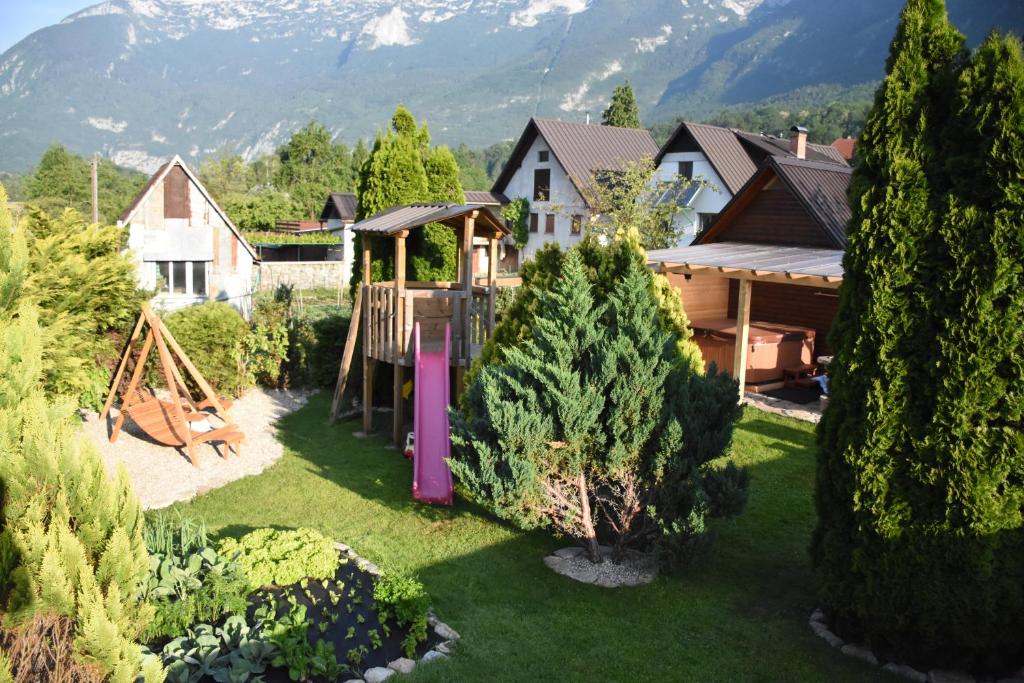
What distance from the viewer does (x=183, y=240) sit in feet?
73.2

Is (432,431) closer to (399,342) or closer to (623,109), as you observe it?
(399,342)

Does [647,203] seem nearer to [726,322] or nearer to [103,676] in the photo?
[726,322]

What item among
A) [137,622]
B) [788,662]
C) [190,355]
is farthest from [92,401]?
[788,662]

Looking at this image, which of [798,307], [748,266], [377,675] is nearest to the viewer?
[377,675]

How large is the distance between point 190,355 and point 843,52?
704 ft

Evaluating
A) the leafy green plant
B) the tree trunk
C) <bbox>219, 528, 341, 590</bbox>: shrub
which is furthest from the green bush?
the leafy green plant

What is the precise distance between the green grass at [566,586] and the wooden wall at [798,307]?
6.16 m

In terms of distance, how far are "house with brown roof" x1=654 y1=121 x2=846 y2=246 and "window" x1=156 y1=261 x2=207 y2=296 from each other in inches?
723

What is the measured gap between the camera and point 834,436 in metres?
5.74

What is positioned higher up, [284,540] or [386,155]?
[386,155]

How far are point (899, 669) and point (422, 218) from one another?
7991 mm

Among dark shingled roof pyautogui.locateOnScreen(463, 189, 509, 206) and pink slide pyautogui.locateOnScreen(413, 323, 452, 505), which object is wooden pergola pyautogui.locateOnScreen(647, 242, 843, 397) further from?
dark shingled roof pyautogui.locateOnScreen(463, 189, 509, 206)

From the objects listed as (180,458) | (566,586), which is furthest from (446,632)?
(180,458)

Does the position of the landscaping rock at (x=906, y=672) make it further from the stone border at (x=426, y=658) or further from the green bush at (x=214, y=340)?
A: the green bush at (x=214, y=340)
